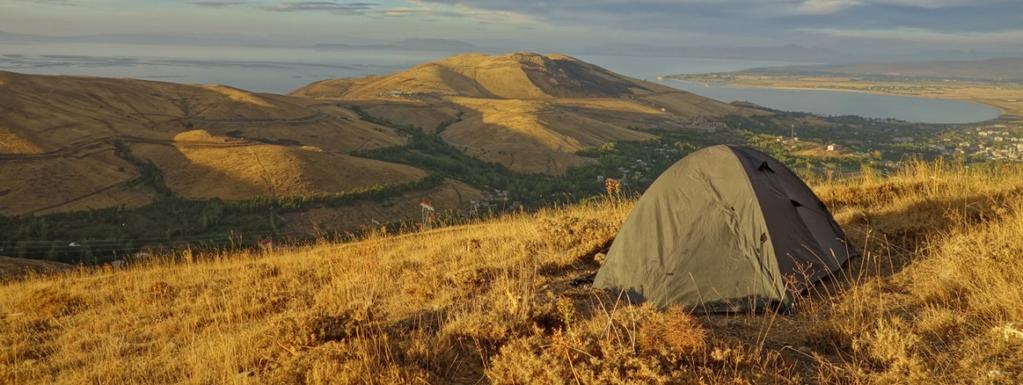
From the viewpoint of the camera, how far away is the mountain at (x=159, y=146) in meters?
38.4

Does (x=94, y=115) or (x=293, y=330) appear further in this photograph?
(x=94, y=115)

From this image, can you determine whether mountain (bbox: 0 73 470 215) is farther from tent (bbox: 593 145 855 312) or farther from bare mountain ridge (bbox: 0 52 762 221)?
tent (bbox: 593 145 855 312)

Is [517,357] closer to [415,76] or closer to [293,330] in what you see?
[293,330]

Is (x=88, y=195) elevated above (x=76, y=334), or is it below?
below

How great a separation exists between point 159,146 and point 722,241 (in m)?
50.5

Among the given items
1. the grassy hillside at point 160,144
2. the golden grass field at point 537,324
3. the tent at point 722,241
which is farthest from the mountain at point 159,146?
the tent at point 722,241

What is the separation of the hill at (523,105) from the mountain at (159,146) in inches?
516

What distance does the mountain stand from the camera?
1511 inches

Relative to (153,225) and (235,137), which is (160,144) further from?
(153,225)

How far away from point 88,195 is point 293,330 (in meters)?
39.2

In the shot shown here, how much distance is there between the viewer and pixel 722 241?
23.7 ft

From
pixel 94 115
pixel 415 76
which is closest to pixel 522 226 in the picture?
pixel 94 115

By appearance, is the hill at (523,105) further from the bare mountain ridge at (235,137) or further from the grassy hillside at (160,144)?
the grassy hillside at (160,144)

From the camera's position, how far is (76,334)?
712 cm
